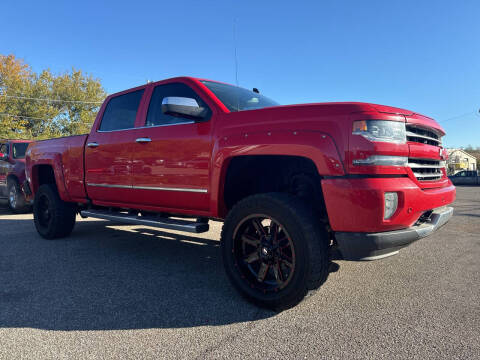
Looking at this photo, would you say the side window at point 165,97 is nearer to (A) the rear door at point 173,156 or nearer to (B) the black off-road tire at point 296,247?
(A) the rear door at point 173,156

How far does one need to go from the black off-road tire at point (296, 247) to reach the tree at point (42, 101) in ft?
99.0

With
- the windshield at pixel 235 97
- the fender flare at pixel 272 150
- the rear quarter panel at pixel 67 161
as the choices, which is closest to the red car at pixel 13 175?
the rear quarter panel at pixel 67 161

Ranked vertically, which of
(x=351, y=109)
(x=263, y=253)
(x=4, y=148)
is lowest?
(x=263, y=253)

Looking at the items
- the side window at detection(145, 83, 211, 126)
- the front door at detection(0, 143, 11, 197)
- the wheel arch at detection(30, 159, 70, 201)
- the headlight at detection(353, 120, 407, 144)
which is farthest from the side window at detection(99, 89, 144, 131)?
the front door at detection(0, 143, 11, 197)

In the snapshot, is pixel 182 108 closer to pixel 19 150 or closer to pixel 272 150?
pixel 272 150

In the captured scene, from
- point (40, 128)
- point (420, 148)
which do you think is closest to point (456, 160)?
point (40, 128)

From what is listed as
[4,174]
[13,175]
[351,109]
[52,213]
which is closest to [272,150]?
[351,109]

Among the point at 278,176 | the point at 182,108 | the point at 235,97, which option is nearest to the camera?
the point at 182,108

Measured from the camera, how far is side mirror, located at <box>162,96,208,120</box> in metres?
2.83

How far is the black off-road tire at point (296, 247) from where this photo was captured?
2.31 meters

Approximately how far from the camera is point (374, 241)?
2141 mm

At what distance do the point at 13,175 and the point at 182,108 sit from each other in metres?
8.08

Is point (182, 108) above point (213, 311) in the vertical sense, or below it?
above

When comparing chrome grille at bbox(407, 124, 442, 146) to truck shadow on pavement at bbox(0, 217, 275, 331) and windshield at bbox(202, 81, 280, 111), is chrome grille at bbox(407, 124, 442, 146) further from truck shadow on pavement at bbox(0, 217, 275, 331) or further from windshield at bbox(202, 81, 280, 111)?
truck shadow on pavement at bbox(0, 217, 275, 331)
